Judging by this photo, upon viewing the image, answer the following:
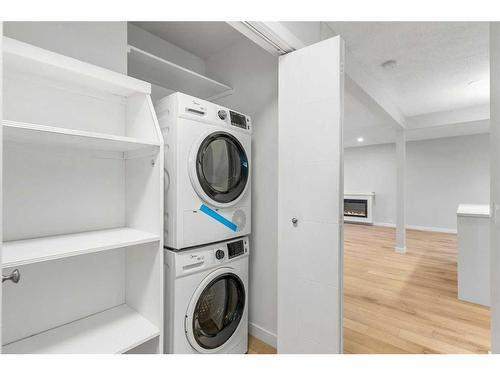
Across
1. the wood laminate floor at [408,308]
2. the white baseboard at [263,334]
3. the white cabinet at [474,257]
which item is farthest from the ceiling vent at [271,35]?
the white cabinet at [474,257]

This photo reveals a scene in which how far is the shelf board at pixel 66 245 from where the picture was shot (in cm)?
82

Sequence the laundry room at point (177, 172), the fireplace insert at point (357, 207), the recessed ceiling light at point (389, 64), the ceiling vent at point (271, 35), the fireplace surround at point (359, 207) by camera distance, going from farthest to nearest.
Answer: the fireplace insert at point (357, 207)
the fireplace surround at point (359, 207)
the recessed ceiling light at point (389, 64)
the ceiling vent at point (271, 35)
the laundry room at point (177, 172)

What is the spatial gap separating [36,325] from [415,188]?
24.6 feet

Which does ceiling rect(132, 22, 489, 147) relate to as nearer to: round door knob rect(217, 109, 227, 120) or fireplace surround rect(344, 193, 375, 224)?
round door knob rect(217, 109, 227, 120)

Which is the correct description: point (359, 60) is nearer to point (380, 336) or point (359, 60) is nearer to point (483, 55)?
point (483, 55)

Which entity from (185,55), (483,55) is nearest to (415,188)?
(483,55)

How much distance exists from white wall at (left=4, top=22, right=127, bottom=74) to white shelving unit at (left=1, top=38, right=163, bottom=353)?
0.60ft

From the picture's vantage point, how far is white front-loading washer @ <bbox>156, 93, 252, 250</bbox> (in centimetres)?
142

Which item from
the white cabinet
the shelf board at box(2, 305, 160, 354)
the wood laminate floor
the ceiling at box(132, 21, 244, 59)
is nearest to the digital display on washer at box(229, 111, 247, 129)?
the ceiling at box(132, 21, 244, 59)

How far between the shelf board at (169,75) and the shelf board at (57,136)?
782 millimetres

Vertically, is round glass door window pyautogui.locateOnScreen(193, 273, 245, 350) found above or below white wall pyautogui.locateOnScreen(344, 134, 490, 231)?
below

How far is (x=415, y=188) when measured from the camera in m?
6.39

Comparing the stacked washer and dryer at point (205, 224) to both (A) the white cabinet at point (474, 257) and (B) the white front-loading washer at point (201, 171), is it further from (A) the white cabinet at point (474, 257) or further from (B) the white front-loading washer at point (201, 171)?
(A) the white cabinet at point (474, 257)

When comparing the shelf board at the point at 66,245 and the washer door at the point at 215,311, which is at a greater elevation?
the shelf board at the point at 66,245
